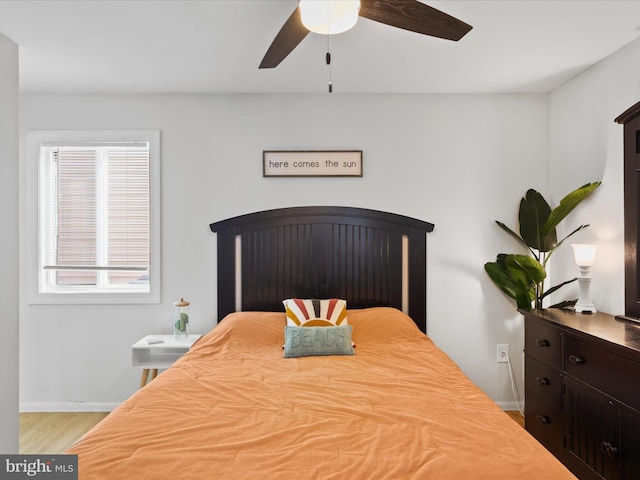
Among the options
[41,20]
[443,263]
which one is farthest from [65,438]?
[443,263]

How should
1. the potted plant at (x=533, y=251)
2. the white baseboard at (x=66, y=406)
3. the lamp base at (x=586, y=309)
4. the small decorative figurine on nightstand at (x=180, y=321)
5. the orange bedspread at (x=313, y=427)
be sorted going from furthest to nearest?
the white baseboard at (x=66, y=406)
the small decorative figurine on nightstand at (x=180, y=321)
the potted plant at (x=533, y=251)
the lamp base at (x=586, y=309)
the orange bedspread at (x=313, y=427)

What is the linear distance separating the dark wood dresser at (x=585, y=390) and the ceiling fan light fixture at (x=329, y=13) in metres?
1.88

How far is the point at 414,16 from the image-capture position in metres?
1.57

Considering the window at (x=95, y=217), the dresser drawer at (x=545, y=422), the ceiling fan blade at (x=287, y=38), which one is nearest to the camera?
the ceiling fan blade at (x=287, y=38)

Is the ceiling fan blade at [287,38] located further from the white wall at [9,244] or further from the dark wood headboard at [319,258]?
the white wall at [9,244]

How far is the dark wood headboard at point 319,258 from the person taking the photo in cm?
324

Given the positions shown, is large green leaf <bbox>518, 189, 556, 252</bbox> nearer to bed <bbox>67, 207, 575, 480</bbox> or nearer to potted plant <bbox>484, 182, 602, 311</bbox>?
potted plant <bbox>484, 182, 602, 311</bbox>

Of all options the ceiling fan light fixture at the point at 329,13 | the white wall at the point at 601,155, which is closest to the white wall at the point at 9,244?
the ceiling fan light fixture at the point at 329,13

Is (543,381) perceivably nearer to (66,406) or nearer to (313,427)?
(313,427)

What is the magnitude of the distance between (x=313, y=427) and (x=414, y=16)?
163cm

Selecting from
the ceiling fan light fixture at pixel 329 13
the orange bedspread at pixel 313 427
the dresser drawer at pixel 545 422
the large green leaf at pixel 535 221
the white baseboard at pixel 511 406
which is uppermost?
the ceiling fan light fixture at pixel 329 13

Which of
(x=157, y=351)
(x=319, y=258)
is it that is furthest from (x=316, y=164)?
(x=157, y=351)

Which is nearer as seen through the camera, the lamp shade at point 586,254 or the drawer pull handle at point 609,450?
the drawer pull handle at point 609,450

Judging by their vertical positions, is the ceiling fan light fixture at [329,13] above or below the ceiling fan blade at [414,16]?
below
